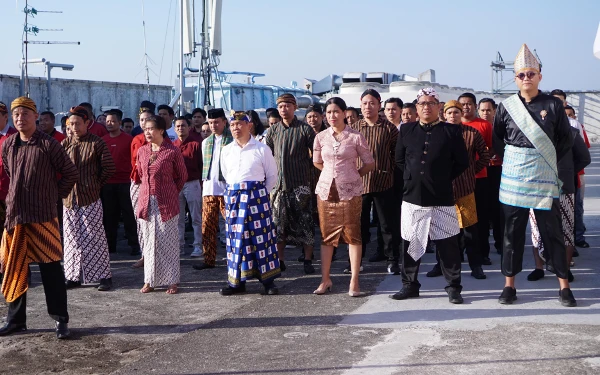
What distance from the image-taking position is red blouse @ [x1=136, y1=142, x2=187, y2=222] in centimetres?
767

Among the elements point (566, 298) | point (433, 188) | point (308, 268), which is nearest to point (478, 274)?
point (566, 298)

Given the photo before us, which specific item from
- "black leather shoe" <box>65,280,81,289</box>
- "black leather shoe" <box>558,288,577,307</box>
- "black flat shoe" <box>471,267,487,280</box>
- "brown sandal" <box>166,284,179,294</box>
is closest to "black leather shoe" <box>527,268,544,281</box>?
"black flat shoe" <box>471,267,487,280</box>

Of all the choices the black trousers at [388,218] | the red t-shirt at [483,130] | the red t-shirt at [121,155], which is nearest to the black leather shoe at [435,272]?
the black trousers at [388,218]


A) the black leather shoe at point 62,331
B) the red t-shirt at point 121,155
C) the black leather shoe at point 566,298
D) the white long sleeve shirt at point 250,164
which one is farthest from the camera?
the red t-shirt at point 121,155

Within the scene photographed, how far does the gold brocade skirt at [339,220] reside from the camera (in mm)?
7223

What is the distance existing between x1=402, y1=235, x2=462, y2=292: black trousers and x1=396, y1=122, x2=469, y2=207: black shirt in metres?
0.38

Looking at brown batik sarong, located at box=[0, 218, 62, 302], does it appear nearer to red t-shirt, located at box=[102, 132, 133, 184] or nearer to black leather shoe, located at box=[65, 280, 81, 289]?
black leather shoe, located at box=[65, 280, 81, 289]

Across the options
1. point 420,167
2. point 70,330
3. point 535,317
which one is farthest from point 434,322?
point 70,330

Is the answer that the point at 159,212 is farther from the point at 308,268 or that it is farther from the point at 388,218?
the point at 388,218

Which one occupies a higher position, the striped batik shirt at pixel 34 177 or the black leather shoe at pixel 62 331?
the striped batik shirt at pixel 34 177

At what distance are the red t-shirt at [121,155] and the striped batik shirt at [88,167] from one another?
224 cm

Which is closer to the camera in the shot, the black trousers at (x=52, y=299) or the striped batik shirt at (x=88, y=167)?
the black trousers at (x=52, y=299)

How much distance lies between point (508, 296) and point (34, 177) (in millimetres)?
4232

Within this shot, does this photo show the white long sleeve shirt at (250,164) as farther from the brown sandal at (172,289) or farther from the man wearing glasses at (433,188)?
the man wearing glasses at (433,188)
